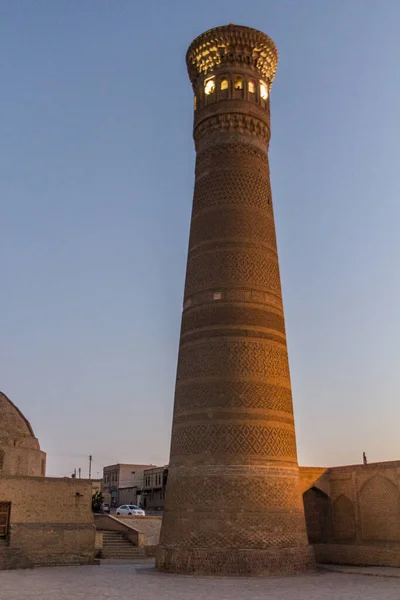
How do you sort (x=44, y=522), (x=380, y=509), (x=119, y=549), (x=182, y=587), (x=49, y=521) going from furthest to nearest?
1. (x=119, y=549)
2. (x=49, y=521)
3. (x=44, y=522)
4. (x=380, y=509)
5. (x=182, y=587)

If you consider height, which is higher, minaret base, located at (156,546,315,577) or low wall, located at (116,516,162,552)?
low wall, located at (116,516,162,552)

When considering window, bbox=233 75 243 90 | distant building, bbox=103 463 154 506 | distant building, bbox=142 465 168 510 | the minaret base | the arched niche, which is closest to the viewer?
the minaret base

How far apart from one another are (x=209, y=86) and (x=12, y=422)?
13.7 meters

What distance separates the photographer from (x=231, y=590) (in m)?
12.8

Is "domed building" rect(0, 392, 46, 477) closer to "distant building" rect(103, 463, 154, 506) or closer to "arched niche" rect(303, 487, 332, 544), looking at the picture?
"arched niche" rect(303, 487, 332, 544)

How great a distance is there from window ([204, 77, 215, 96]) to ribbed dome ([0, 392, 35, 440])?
13.2 metres

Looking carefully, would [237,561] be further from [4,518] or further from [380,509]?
[4,518]

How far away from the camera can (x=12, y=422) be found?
2405 centimetres

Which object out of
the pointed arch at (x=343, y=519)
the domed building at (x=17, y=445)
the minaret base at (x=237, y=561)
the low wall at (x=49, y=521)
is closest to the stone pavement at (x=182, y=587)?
the minaret base at (x=237, y=561)

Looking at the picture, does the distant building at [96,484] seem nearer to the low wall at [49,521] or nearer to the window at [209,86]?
the low wall at [49,521]

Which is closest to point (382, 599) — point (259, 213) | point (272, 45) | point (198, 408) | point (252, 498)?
point (252, 498)

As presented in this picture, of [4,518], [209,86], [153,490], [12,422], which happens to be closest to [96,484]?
[12,422]

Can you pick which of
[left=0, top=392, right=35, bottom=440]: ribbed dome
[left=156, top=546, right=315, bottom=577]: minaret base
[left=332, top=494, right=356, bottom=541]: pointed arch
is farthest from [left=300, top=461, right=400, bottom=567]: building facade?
[left=0, top=392, right=35, bottom=440]: ribbed dome

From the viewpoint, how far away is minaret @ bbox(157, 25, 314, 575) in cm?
1585
